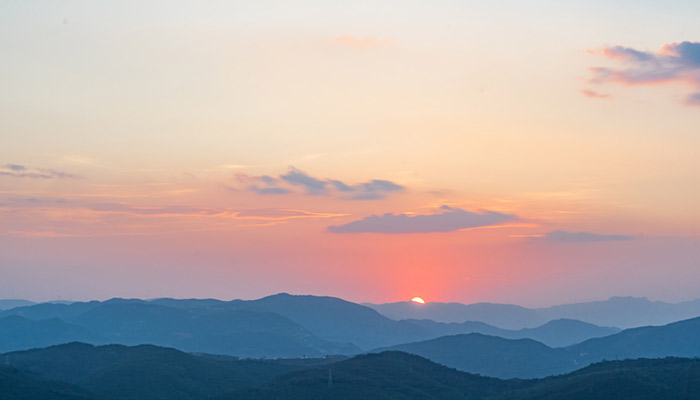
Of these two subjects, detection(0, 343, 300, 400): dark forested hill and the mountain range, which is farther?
detection(0, 343, 300, 400): dark forested hill

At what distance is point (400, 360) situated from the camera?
160m

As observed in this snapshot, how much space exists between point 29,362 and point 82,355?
18.7 m

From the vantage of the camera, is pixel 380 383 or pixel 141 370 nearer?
pixel 380 383

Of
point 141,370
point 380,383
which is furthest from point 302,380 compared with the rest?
point 141,370

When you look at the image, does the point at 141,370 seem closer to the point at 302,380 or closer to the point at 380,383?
the point at 302,380

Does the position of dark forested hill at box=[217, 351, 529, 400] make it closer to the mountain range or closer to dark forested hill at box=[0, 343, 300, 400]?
the mountain range

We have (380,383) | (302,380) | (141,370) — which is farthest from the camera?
(141,370)

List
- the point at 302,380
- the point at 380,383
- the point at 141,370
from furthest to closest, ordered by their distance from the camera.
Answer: the point at 141,370, the point at 302,380, the point at 380,383

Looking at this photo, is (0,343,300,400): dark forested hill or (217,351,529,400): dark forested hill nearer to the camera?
(217,351,529,400): dark forested hill

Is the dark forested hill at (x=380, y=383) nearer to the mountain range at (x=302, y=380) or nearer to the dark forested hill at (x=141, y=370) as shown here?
the mountain range at (x=302, y=380)

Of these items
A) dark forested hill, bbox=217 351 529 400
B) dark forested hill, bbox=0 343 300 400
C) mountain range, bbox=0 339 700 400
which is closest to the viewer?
mountain range, bbox=0 339 700 400

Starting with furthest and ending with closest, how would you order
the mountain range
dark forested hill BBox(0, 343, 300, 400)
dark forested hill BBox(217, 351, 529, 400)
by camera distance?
dark forested hill BBox(0, 343, 300, 400) → dark forested hill BBox(217, 351, 529, 400) → the mountain range

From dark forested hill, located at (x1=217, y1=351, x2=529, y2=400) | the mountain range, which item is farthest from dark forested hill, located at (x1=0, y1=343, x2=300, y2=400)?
dark forested hill, located at (x1=217, y1=351, x2=529, y2=400)

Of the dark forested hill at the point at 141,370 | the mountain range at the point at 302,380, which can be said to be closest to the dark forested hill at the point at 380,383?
the mountain range at the point at 302,380
